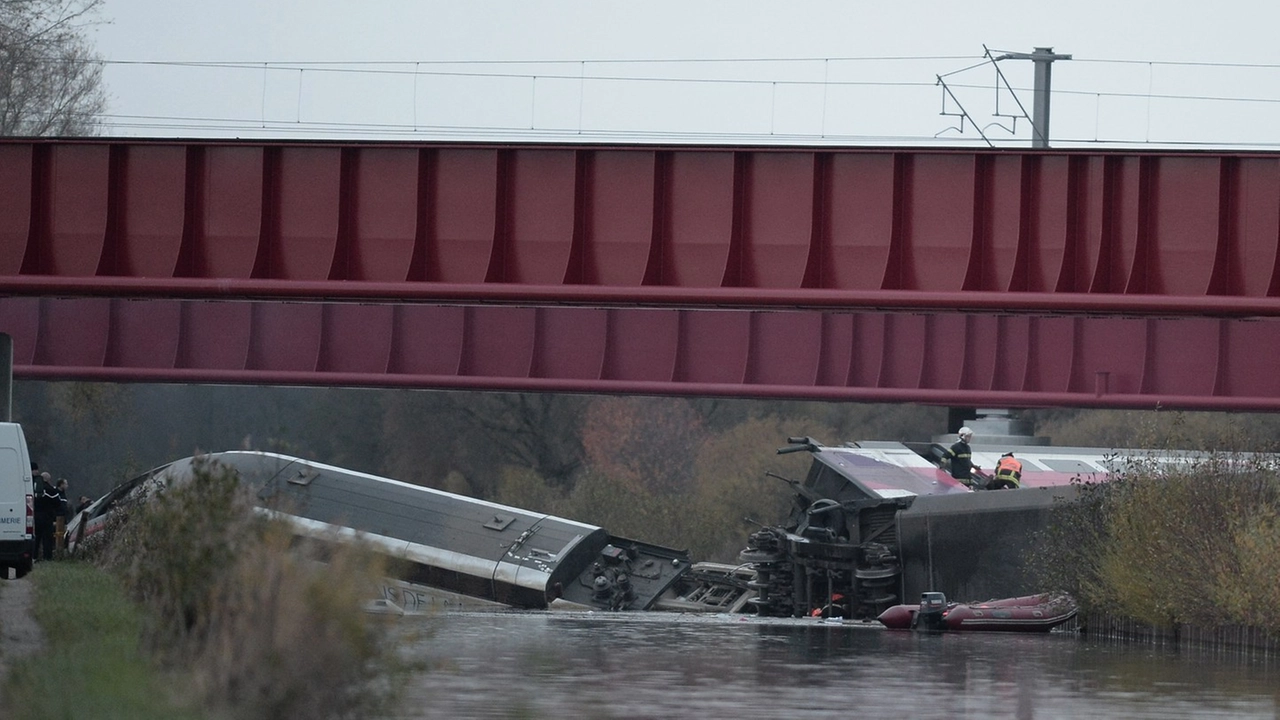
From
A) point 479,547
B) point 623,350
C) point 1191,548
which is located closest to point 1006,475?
point 623,350

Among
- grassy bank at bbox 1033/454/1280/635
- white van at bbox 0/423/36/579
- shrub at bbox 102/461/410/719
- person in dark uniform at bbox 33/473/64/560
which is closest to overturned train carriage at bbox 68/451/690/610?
person in dark uniform at bbox 33/473/64/560

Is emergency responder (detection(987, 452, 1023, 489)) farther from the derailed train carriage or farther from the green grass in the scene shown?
the green grass

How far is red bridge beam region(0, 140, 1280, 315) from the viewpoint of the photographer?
22.7 m

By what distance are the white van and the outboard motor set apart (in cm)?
1208

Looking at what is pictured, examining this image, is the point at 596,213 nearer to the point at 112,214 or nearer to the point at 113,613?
the point at 112,214

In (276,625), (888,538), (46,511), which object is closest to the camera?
(276,625)

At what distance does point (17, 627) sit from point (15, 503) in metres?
6.89

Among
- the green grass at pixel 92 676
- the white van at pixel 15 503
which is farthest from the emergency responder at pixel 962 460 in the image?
the green grass at pixel 92 676

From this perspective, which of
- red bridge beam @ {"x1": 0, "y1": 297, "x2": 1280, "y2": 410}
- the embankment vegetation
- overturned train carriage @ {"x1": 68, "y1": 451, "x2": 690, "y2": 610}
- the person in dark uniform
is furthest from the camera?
overturned train carriage @ {"x1": 68, "y1": 451, "x2": 690, "y2": 610}

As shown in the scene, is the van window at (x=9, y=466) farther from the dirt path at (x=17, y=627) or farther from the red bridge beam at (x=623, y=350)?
the red bridge beam at (x=623, y=350)

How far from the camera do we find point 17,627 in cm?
1493

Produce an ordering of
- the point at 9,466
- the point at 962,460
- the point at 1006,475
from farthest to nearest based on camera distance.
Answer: the point at 962,460 → the point at 1006,475 → the point at 9,466

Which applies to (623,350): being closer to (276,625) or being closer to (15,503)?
(15,503)

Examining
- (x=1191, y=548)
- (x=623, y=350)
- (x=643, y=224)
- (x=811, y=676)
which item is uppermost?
(x=643, y=224)
